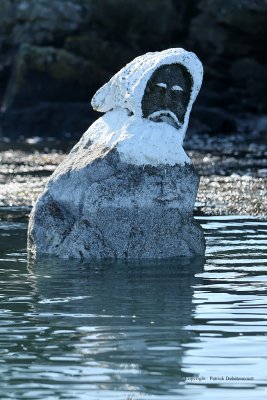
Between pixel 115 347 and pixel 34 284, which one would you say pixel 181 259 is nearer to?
pixel 34 284

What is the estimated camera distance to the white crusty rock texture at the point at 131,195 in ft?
40.7

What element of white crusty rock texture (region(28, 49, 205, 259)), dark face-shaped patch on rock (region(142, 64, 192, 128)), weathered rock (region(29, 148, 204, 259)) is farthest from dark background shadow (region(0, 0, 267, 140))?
weathered rock (region(29, 148, 204, 259))

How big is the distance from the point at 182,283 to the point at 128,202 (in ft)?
4.75

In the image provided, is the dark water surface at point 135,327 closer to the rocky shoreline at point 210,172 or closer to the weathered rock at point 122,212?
the weathered rock at point 122,212

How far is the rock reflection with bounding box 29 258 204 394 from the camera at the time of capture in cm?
785

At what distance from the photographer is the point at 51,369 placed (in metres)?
8.00

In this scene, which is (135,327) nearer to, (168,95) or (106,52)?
(168,95)

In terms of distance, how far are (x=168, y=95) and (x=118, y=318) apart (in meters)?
3.85

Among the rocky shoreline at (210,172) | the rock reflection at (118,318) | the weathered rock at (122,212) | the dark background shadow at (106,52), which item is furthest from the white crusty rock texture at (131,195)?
the dark background shadow at (106,52)

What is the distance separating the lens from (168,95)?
12859 millimetres

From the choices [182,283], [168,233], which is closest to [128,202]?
[168,233]

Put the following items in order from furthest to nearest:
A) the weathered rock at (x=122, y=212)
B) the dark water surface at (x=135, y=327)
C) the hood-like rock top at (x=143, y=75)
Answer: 1. the hood-like rock top at (x=143, y=75)
2. the weathered rock at (x=122, y=212)
3. the dark water surface at (x=135, y=327)

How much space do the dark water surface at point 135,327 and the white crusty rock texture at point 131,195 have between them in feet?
0.81

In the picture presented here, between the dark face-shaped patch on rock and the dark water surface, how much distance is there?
1.54 meters
